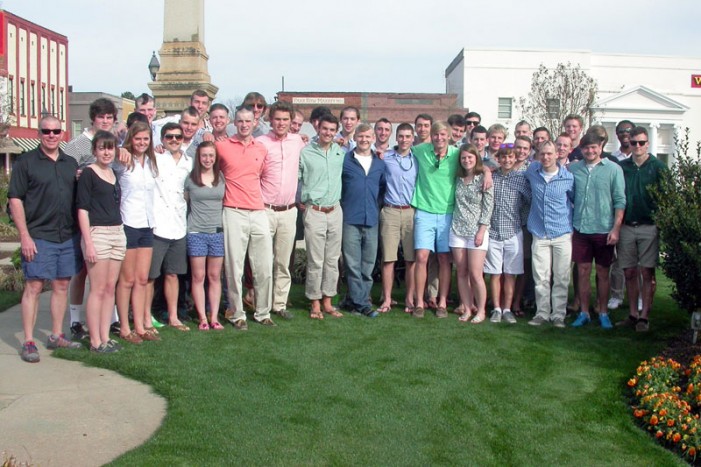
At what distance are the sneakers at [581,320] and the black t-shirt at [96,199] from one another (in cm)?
485

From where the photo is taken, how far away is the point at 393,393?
5750 mm

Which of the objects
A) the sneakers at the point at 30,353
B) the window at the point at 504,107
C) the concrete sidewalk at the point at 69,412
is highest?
the window at the point at 504,107


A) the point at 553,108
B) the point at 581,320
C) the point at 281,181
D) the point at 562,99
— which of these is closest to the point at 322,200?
the point at 281,181

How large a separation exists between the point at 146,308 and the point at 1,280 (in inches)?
147

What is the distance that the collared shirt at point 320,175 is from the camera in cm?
809

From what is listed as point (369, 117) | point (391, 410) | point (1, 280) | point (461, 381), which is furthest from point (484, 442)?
point (369, 117)

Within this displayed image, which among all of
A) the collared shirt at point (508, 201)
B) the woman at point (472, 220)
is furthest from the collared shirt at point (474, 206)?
the collared shirt at point (508, 201)

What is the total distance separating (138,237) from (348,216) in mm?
2414

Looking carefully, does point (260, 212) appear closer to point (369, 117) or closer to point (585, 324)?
point (585, 324)

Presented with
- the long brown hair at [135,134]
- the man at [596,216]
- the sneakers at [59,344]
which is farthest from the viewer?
the man at [596,216]

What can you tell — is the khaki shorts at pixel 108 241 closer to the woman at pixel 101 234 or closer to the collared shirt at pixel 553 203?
the woman at pixel 101 234

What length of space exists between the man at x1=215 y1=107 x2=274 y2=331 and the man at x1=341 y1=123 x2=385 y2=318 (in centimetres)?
101

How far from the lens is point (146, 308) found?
737 cm

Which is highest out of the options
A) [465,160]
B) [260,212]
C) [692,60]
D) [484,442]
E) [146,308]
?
[692,60]
